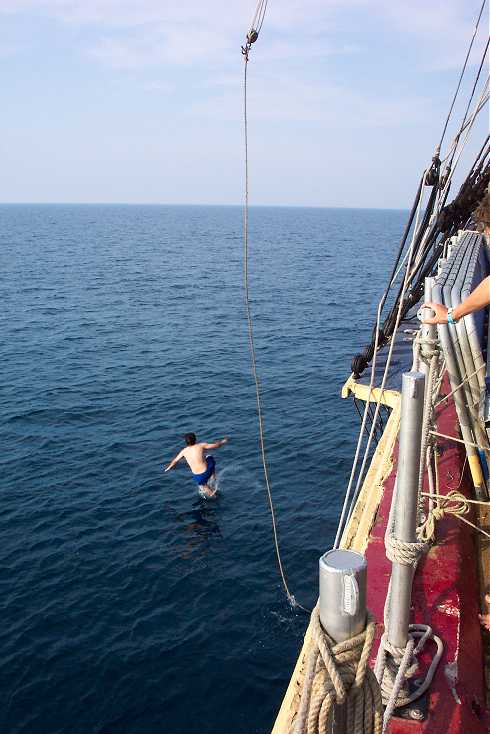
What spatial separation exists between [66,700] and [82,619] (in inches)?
78.2

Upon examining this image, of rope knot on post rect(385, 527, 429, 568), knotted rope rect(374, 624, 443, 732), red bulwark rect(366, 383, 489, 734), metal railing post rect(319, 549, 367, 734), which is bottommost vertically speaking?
red bulwark rect(366, 383, 489, 734)

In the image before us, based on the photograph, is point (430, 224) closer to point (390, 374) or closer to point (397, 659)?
point (397, 659)

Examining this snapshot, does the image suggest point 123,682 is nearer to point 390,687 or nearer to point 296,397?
point 390,687

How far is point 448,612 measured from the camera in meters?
5.45

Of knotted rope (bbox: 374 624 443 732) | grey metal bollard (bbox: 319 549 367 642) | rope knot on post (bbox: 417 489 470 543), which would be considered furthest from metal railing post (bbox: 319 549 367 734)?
rope knot on post (bbox: 417 489 470 543)

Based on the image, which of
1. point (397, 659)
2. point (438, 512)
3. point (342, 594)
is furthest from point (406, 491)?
point (438, 512)

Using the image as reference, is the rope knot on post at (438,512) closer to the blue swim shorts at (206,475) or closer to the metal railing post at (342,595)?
the metal railing post at (342,595)

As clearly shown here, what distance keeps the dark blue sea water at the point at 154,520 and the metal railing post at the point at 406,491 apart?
6576 mm

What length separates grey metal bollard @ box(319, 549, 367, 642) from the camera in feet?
9.45

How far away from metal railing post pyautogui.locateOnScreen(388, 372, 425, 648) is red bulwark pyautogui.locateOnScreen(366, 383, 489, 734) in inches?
22.8

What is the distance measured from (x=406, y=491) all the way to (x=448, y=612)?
2181 mm

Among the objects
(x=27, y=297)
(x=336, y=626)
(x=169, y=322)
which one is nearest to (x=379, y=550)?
(x=336, y=626)

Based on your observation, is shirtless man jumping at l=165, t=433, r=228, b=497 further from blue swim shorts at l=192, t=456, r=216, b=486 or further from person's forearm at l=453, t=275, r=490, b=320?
person's forearm at l=453, t=275, r=490, b=320

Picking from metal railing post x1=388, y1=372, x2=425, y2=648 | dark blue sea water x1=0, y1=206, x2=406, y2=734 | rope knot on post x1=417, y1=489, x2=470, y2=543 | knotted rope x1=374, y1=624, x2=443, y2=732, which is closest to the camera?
metal railing post x1=388, y1=372, x2=425, y2=648
